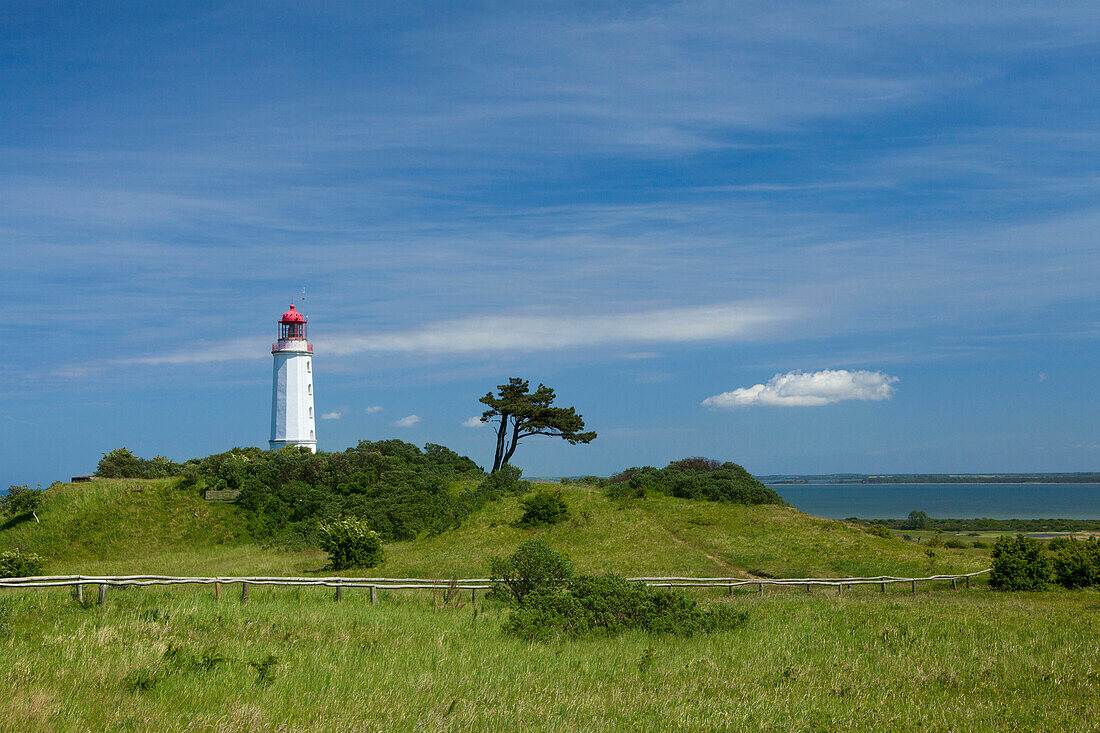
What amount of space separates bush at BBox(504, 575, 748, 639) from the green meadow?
46cm

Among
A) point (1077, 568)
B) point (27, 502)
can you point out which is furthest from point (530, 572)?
point (27, 502)

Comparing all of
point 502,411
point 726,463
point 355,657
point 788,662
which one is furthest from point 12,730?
point 726,463

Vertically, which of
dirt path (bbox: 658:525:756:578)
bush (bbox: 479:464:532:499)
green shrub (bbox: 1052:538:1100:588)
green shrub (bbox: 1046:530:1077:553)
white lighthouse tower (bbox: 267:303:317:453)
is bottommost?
dirt path (bbox: 658:525:756:578)

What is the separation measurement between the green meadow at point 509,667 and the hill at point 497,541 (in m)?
8.90

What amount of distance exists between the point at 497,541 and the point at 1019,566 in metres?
21.6

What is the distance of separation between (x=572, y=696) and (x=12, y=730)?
573cm

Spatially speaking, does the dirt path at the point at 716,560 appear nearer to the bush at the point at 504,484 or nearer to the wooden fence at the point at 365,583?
the wooden fence at the point at 365,583

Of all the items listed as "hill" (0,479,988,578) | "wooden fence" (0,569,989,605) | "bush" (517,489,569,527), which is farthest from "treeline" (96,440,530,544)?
"wooden fence" (0,569,989,605)

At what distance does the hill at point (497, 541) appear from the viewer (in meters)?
30.3

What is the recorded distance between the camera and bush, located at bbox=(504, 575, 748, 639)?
13875 mm

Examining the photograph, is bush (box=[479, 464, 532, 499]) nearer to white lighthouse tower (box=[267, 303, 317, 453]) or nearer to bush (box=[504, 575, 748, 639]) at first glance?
white lighthouse tower (box=[267, 303, 317, 453])

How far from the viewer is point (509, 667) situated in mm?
10844

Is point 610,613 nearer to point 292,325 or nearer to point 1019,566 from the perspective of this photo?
point 1019,566

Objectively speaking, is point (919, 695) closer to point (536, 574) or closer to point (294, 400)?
point (536, 574)
